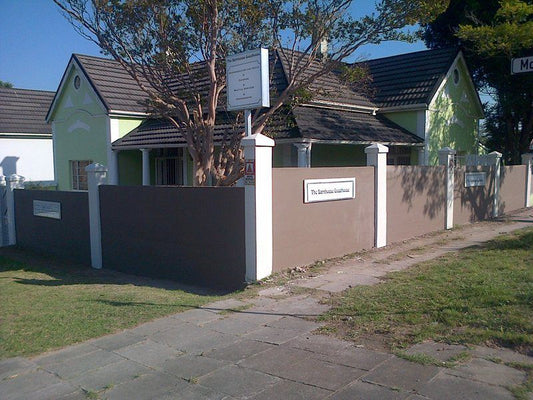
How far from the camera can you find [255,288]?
8016 millimetres

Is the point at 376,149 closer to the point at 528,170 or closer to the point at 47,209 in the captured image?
the point at 47,209

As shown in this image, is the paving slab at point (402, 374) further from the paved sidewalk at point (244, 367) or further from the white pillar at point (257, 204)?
the white pillar at point (257, 204)

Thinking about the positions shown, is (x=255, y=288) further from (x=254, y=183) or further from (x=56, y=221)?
(x=56, y=221)

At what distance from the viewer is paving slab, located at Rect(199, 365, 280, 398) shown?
14.7 feet

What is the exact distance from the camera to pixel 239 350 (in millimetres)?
5438

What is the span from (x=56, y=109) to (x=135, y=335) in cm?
1690

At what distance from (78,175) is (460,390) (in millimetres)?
18571

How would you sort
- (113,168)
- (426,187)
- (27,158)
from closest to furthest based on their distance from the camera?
(426,187)
(113,168)
(27,158)

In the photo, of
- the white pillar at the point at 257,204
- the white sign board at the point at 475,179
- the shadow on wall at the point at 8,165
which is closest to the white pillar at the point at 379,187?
the white pillar at the point at 257,204

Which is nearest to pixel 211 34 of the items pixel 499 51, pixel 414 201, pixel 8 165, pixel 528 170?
pixel 414 201

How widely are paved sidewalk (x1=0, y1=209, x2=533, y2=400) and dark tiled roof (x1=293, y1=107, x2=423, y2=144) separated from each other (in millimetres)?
7486

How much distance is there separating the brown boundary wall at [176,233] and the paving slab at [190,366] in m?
3.18

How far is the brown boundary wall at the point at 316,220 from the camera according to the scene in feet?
28.4

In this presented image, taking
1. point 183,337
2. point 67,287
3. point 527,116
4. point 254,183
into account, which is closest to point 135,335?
point 183,337
